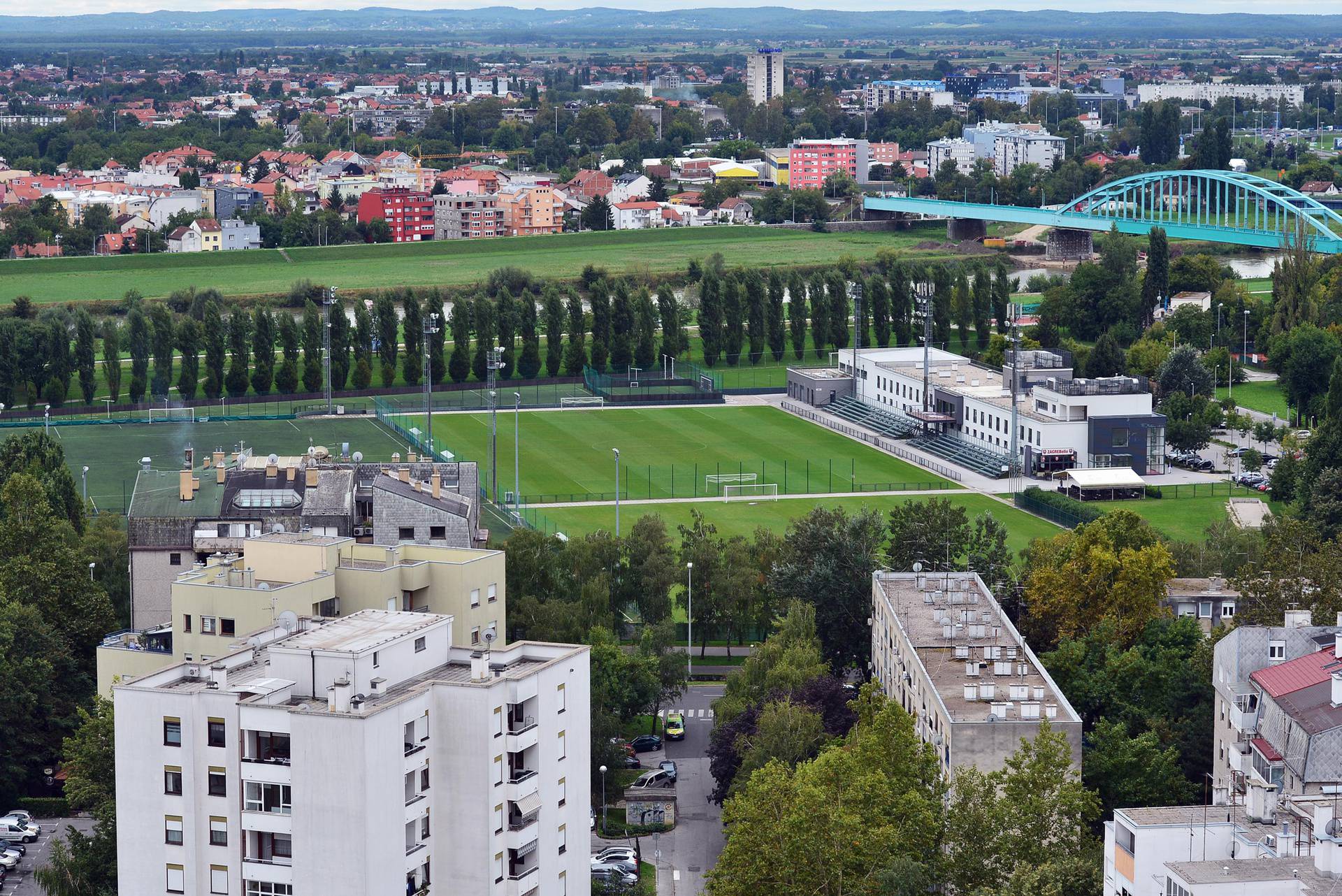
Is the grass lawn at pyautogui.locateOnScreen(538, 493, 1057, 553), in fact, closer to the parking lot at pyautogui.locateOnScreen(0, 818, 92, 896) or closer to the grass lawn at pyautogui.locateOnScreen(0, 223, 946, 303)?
the parking lot at pyautogui.locateOnScreen(0, 818, 92, 896)

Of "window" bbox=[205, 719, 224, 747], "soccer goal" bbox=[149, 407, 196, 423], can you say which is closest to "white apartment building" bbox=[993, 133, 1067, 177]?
"soccer goal" bbox=[149, 407, 196, 423]

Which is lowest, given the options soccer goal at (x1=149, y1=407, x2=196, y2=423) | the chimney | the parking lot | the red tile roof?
soccer goal at (x1=149, y1=407, x2=196, y2=423)

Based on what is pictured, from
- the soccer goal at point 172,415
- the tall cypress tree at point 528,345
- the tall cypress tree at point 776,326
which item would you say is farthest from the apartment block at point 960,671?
the tall cypress tree at point 776,326

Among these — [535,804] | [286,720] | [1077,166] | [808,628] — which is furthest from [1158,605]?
[1077,166]

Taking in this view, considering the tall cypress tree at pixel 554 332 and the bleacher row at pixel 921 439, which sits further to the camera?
the tall cypress tree at pixel 554 332

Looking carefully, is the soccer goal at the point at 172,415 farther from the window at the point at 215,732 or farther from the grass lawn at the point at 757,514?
the window at the point at 215,732

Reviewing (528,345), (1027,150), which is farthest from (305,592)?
(1027,150)

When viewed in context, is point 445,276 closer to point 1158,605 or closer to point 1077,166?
point 1077,166
